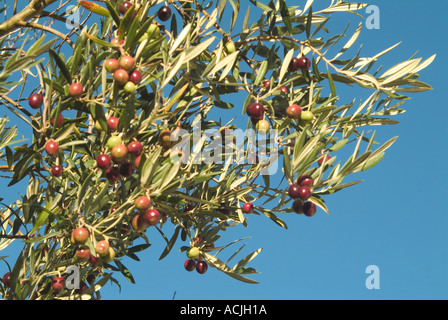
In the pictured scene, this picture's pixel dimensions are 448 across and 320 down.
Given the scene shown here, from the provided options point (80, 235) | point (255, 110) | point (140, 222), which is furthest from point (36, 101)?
point (255, 110)

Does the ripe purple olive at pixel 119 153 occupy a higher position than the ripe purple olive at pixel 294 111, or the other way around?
the ripe purple olive at pixel 294 111

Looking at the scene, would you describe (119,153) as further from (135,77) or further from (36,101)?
(36,101)

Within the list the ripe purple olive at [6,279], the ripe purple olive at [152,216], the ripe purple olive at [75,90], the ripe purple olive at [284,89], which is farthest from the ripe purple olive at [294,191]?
the ripe purple olive at [6,279]

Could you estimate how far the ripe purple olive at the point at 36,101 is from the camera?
4.29 m

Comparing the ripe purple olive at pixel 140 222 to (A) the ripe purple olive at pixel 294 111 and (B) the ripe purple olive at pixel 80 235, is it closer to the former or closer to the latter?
(B) the ripe purple olive at pixel 80 235

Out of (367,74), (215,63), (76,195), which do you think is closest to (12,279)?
(76,195)

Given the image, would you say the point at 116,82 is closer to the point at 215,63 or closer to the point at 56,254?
the point at 215,63

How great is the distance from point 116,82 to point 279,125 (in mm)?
1235

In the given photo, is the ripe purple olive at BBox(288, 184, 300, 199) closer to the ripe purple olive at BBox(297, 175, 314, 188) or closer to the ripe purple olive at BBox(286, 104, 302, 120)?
the ripe purple olive at BBox(297, 175, 314, 188)

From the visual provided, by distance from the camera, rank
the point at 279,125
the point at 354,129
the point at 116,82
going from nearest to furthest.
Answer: the point at 116,82 < the point at 279,125 < the point at 354,129

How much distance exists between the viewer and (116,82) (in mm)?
3824

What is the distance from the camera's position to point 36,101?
14.1 feet

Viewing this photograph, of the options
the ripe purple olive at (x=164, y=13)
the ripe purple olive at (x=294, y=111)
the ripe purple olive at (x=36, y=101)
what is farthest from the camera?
the ripe purple olive at (x=164, y=13)
